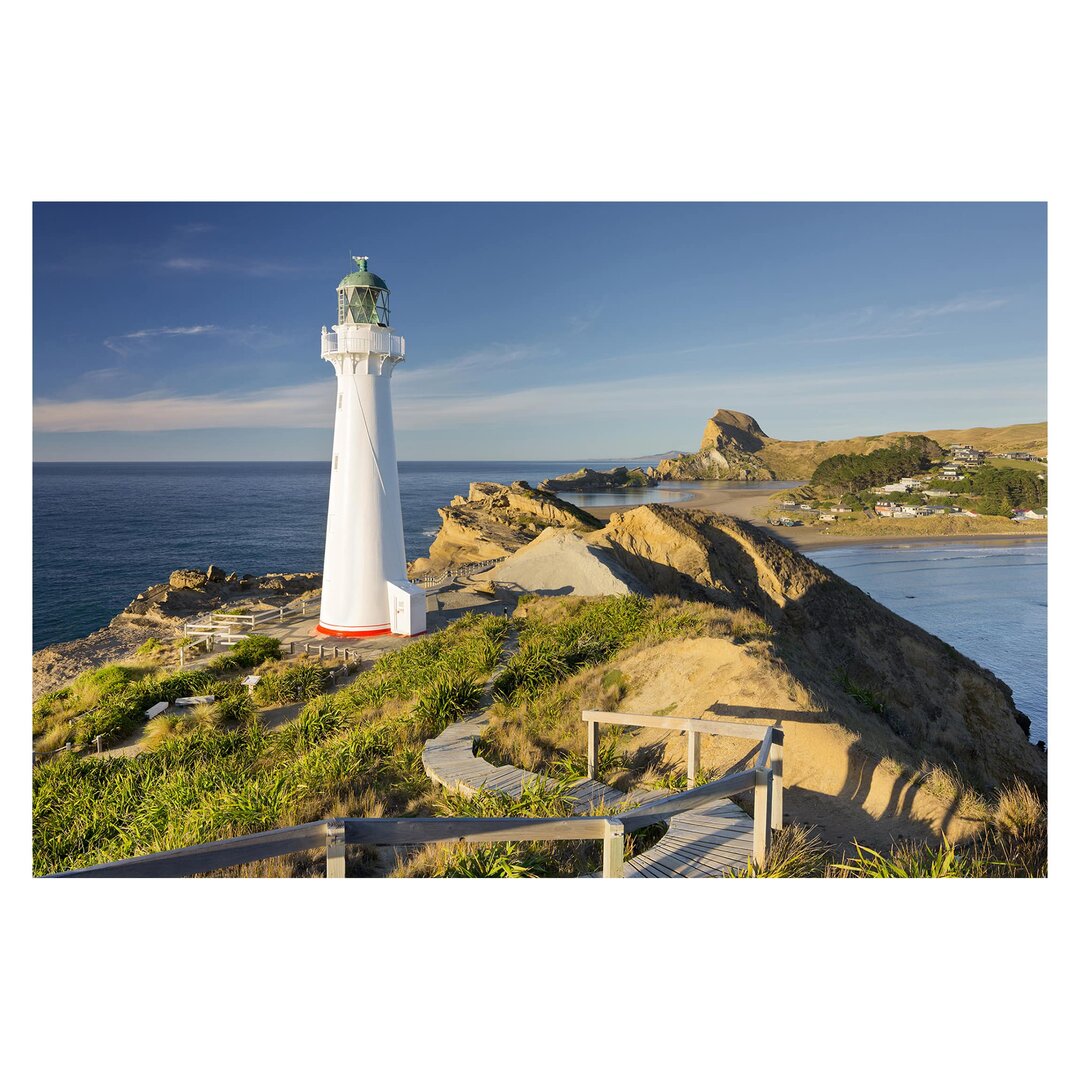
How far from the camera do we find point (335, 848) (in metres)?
3.70

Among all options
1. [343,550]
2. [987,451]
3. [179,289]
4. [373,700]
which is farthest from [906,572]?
[179,289]

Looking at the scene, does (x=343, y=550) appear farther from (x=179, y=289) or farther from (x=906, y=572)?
(x=179, y=289)

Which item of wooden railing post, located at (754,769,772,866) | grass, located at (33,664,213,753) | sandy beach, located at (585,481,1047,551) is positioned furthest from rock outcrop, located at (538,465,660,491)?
wooden railing post, located at (754,769,772,866)

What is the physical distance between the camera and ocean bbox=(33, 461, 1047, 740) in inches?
880

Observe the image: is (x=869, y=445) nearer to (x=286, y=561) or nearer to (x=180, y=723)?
(x=286, y=561)

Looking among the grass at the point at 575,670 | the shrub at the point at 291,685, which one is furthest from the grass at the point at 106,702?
the grass at the point at 575,670

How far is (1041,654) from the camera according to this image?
19.8m

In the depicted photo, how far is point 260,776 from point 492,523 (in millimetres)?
29294

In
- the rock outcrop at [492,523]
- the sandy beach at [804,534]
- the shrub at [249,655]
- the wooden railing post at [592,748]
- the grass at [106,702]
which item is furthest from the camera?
the sandy beach at [804,534]

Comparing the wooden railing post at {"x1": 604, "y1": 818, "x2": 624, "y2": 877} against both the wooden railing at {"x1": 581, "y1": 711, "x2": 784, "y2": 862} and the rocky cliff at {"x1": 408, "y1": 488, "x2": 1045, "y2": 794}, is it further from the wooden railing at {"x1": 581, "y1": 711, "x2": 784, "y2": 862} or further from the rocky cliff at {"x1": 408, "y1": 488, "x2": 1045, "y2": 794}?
the rocky cliff at {"x1": 408, "y1": 488, "x2": 1045, "y2": 794}

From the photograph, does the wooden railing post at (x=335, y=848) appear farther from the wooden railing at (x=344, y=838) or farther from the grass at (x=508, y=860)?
the grass at (x=508, y=860)

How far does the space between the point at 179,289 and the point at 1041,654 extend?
159 feet

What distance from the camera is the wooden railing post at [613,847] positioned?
3912 mm

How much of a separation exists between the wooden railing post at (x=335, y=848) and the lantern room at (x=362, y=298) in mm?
12578
